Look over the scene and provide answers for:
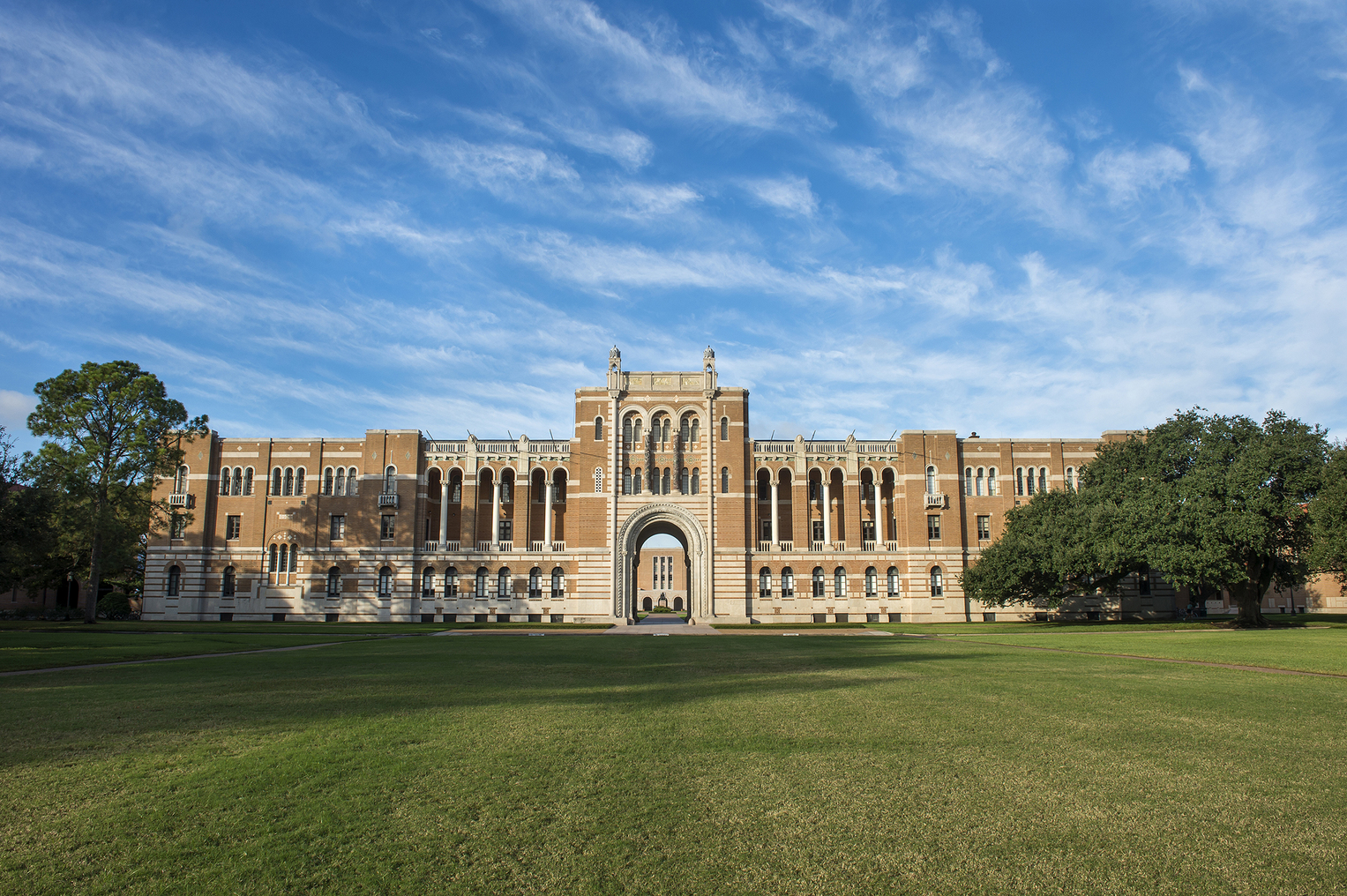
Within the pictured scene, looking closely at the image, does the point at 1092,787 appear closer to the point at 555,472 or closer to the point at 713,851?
the point at 713,851

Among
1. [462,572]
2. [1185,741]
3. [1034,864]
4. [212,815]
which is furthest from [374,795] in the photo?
[462,572]

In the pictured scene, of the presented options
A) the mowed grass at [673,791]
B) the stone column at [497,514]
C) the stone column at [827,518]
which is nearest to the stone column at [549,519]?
the stone column at [497,514]

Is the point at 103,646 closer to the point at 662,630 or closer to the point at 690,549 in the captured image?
the point at 662,630

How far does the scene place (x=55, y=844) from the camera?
18.9 feet

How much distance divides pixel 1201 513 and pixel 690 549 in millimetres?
32714

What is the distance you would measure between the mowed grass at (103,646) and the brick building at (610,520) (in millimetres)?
25728

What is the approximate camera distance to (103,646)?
81.5 ft

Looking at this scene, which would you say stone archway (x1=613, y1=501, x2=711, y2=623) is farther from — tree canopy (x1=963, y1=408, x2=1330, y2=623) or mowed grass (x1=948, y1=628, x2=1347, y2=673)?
mowed grass (x1=948, y1=628, x2=1347, y2=673)

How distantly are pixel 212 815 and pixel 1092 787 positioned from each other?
7.54 meters

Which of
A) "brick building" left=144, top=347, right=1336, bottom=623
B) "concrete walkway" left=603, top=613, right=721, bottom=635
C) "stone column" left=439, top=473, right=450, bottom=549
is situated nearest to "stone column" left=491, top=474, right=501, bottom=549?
"brick building" left=144, top=347, right=1336, bottom=623

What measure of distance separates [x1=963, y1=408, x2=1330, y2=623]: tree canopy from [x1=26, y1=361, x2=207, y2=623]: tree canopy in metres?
52.4

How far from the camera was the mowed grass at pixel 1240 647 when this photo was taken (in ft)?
65.3

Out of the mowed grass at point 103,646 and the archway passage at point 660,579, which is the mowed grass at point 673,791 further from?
the archway passage at point 660,579

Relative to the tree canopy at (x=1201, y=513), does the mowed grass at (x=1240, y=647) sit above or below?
below
